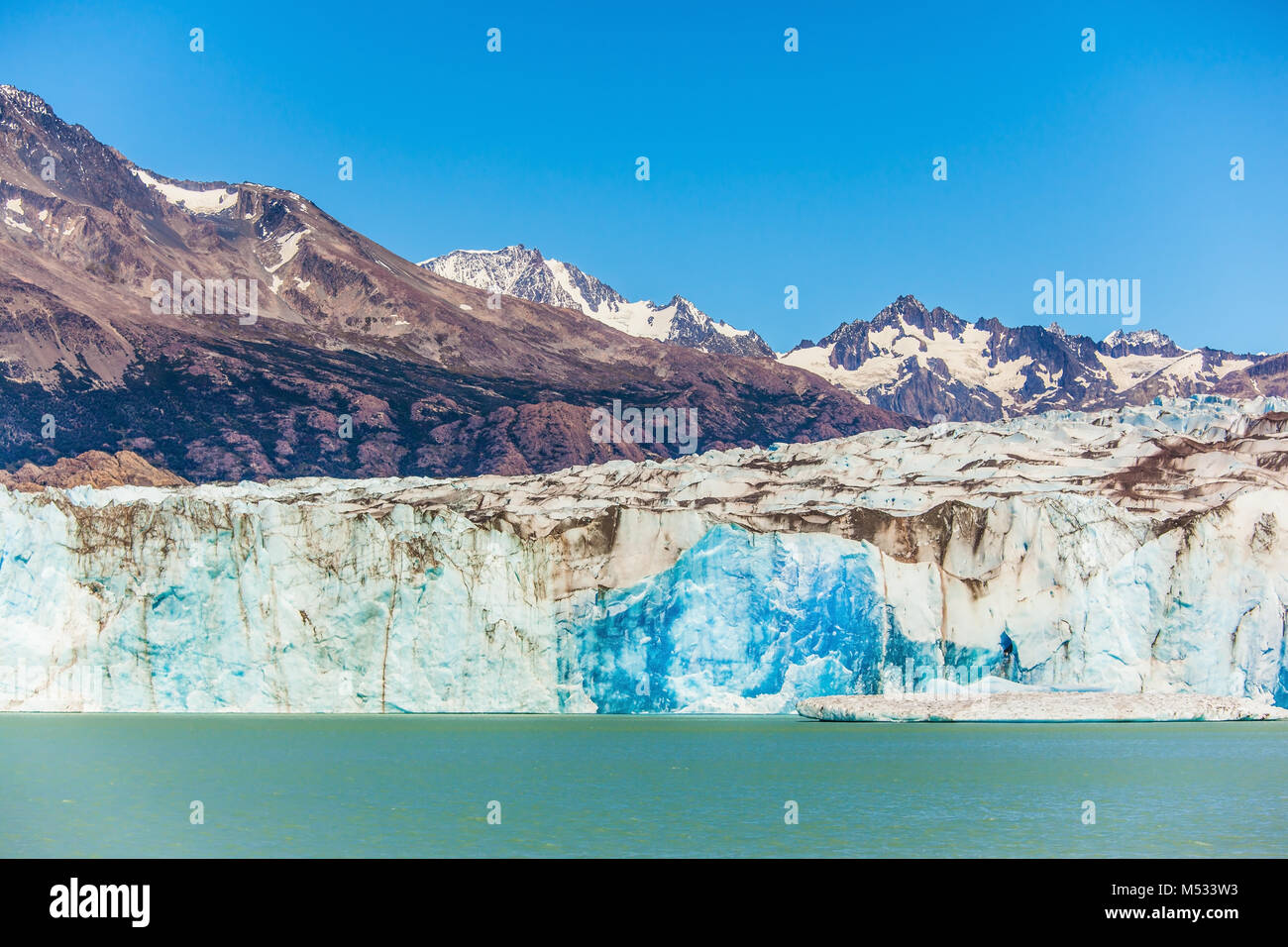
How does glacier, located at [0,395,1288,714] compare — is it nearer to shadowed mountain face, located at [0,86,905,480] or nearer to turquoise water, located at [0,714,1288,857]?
turquoise water, located at [0,714,1288,857]

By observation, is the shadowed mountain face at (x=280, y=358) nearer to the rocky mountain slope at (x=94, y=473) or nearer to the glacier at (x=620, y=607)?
the rocky mountain slope at (x=94, y=473)

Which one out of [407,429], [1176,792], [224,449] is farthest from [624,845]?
[407,429]

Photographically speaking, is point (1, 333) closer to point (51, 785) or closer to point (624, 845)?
point (51, 785)

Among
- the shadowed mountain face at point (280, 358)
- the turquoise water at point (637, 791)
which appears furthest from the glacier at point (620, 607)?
the shadowed mountain face at point (280, 358)

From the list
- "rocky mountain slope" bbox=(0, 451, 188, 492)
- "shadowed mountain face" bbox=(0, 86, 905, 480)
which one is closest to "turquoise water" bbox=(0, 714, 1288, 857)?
"rocky mountain slope" bbox=(0, 451, 188, 492)

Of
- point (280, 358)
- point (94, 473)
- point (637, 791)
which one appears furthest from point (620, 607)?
point (280, 358)

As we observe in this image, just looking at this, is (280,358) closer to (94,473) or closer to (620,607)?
(94,473)
